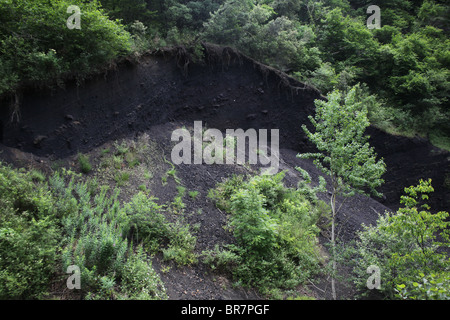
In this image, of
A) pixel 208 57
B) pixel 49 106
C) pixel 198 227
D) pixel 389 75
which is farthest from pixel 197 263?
pixel 389 75

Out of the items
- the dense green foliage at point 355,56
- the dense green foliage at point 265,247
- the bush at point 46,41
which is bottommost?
the dense green foliage at point 265,247

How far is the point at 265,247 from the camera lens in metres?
7.33

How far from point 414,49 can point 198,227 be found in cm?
1772

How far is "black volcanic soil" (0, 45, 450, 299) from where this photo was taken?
7.78 m

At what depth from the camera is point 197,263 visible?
22.3 ft

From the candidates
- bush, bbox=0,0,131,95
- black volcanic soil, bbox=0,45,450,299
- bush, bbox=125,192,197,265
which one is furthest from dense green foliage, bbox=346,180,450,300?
bush, bbox=0,0,131,95

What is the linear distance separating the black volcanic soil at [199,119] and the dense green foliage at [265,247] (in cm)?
44

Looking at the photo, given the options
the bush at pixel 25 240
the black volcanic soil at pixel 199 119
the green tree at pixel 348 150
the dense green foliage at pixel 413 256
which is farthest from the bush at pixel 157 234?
the dense green foliage at pixel 413 256

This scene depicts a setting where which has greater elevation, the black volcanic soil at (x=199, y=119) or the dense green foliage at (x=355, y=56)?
the dense green foliage at (x=355, y=56)

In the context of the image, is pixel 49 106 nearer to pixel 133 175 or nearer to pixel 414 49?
pixel 133 175

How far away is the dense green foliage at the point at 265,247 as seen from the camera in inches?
274

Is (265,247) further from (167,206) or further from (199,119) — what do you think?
(199,119)

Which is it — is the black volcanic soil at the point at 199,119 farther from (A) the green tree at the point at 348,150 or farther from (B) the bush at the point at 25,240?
(A) the green tree at the point at 348,150

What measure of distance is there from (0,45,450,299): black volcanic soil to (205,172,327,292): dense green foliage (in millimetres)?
443
